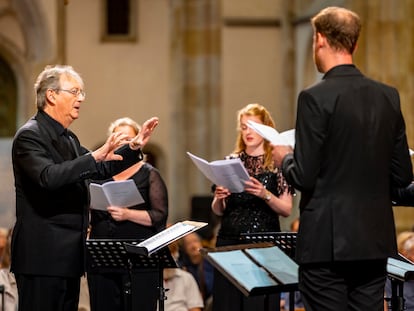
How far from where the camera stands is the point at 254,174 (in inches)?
265

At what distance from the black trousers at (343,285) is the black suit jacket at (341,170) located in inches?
2.5

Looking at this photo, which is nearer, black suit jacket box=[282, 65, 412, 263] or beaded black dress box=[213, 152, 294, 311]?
black suit jacket box=[282, 65, 412, 263]

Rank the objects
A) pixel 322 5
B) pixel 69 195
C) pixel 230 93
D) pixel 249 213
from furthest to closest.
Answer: pixel 230 93, pixel 322 5, pixel 249 213, pixel 69 195

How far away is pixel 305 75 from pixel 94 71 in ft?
16.3

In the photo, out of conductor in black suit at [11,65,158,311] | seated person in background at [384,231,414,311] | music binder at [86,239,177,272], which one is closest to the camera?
conductor in black suit at [11,65,158,311]

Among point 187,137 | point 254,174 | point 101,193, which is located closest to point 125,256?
point 101,193

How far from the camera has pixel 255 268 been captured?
4.83 metres

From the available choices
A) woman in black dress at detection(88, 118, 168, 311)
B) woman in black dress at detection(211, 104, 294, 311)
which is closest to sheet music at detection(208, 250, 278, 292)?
woman in black dress at detection(211, 104, 294, 311)

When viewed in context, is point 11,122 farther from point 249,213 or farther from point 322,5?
point 249,213

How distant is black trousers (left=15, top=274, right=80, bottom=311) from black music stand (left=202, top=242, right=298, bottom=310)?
0.83m

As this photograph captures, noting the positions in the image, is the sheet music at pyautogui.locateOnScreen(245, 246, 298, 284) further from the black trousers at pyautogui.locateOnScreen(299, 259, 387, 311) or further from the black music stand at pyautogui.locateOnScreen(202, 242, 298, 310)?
the black trousers at pyautogui.locateOnScreen(299, 259, 387, 311)

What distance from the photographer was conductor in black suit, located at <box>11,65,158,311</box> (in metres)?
5.22

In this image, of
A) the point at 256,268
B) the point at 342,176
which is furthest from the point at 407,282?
the point at 342,176

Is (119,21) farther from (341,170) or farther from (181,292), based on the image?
(341,170)
